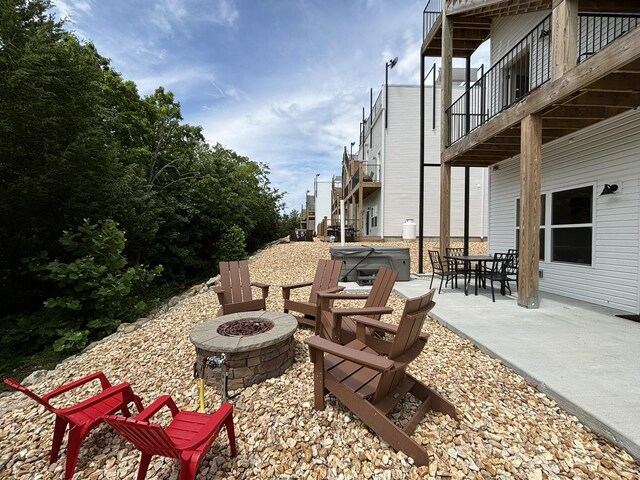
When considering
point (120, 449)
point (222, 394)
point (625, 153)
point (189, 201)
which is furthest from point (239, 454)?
point (189, 201)

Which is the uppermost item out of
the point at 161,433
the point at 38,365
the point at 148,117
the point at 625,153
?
the point at 148,117

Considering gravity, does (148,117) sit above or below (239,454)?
above

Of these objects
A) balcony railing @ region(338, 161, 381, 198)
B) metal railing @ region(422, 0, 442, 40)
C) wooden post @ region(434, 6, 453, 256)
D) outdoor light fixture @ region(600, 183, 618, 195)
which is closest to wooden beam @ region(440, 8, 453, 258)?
wooden post @ region(434, 6, 453, 256)

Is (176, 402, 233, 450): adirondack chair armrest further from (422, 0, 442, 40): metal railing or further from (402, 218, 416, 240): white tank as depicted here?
(402, 218, 416, 240): white tank

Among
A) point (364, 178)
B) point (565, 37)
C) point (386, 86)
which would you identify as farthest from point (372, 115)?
point (565, 37)

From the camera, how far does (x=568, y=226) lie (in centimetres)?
564

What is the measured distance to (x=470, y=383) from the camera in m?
2.62

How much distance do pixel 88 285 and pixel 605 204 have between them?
8683 mm

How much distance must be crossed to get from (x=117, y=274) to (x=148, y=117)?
31.0ft

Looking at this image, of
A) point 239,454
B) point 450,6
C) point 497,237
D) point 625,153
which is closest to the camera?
point 239,454

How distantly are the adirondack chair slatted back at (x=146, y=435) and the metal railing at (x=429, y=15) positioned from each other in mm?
10505

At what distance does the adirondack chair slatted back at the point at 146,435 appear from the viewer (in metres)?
1.35

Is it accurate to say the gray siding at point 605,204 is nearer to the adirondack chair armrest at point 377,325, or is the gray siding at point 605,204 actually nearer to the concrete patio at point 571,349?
the concrete patio at point 571,349

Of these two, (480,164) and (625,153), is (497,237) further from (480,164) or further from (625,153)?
(625,153)
